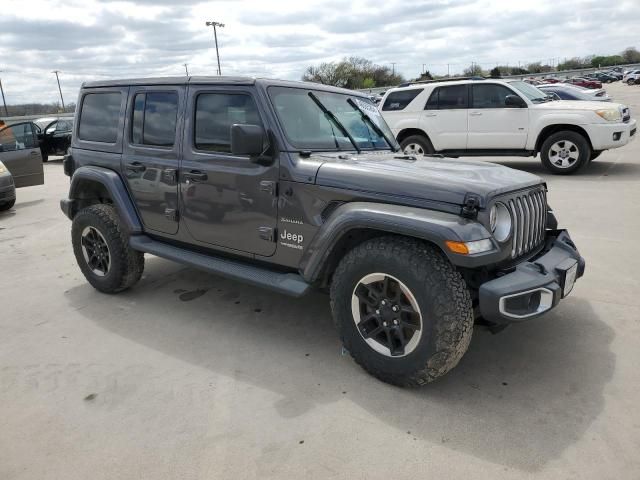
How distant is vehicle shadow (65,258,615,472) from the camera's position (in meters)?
2.62

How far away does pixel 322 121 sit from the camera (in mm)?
3725

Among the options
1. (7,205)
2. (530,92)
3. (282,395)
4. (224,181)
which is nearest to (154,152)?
(224,181)

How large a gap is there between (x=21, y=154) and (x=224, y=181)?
7.62 meters

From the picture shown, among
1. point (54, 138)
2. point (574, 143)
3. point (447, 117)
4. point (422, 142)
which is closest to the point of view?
point (574, 143)

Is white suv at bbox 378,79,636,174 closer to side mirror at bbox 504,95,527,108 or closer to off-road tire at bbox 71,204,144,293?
side mirror at bbox 504,95,527,108

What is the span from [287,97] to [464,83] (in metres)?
7.70

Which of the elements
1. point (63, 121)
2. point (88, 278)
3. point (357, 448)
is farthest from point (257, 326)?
point (63, 121)

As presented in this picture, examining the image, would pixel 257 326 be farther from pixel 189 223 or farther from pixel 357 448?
pixel 357 448

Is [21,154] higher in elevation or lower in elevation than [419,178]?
lower

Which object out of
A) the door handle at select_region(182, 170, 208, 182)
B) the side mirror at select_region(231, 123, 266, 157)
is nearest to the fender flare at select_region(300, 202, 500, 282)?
the side mirror at select_region(231, 123, 266, 157)

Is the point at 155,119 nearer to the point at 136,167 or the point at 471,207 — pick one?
the point at 136,167

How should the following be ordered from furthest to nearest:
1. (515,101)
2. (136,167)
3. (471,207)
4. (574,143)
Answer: (515,101)
(574,143)
(136,167)
(471,207)

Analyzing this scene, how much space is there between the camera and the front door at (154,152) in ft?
13.1

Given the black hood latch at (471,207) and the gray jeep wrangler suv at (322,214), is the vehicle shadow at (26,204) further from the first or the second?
the black hood latch at (471,207)
